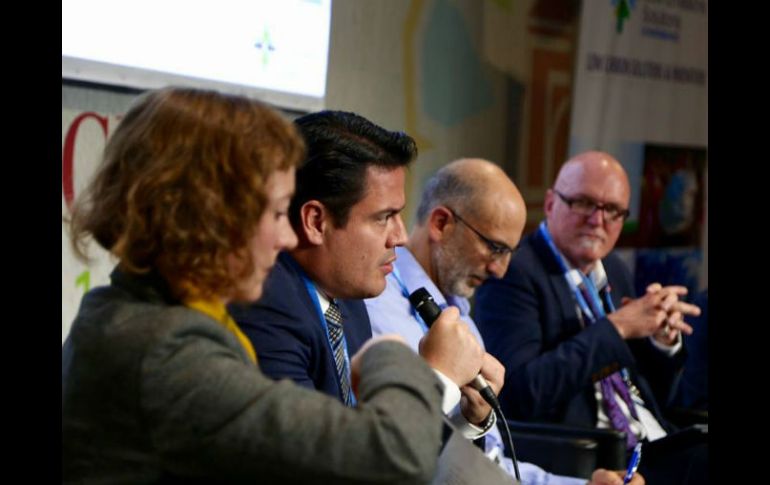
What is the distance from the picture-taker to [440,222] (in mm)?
3090

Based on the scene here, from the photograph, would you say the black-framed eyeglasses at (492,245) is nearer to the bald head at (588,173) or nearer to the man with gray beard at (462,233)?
the man with gray beard at (462,233)

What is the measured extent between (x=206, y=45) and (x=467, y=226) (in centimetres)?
90

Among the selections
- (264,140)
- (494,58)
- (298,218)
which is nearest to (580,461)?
(298,218)

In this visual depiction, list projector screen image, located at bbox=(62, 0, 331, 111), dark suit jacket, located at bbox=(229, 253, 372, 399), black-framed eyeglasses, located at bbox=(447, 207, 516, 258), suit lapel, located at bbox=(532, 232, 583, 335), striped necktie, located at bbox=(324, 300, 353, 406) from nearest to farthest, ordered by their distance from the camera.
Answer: dark suit jacket, located at bbox=(229, 253, 372, 399) < striped necktie, located at bbox=(324, 300, 353, 406) < projector screen image, located at bbox=(62, 0, 331, 111) < black-framed eyeglasses, located at bbox=(447, 207, 516, 258) < suit lapel, located at bbox=(532, 232, 583, 335)

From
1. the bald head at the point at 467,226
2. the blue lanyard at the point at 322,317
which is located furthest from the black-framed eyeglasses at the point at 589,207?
the blue lanyard at the point at 322,317

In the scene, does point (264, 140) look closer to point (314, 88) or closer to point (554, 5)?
point (314, 88)

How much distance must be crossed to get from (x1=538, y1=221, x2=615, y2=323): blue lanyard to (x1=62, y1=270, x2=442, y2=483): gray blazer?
7.38 feet

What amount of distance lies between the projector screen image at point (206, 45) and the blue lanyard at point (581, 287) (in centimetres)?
90

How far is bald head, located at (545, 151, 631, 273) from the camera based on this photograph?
3623 millimetres

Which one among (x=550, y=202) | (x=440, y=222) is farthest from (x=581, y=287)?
(x=440, y=222)

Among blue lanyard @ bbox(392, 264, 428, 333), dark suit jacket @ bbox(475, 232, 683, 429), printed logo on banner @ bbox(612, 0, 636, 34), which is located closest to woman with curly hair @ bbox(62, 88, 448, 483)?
blue lanyard @ bbox(392, 264, 428, 333)

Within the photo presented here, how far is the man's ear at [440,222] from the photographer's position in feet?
10.1

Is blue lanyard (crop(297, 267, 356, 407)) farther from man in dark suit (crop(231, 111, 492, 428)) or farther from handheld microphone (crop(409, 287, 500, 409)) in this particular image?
handheld microphone (crop(409, 287, 500, 409))

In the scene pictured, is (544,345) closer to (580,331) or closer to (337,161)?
(580,331)
